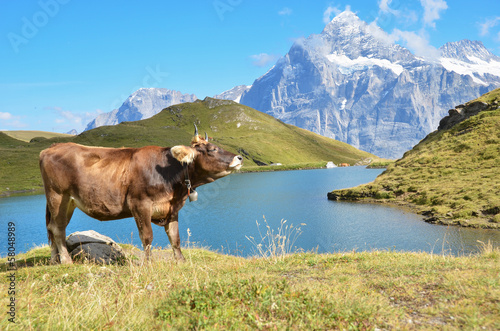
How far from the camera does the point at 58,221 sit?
30.3 ft

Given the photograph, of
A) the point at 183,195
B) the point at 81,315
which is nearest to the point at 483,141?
the point at 183,195

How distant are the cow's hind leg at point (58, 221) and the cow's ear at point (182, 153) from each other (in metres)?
3.27

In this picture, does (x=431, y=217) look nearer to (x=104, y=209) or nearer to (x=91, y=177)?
(x=104, y=209)

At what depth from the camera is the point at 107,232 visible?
35938mm

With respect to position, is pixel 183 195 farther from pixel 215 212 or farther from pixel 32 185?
pixel 32 185

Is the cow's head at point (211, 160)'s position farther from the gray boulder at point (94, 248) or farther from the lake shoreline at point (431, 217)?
the lake shoreline at point (431, 217)

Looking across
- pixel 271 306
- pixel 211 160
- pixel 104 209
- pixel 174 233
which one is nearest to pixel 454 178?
pixel 211 160

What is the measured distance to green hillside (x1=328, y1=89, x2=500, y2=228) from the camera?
33.4 metres

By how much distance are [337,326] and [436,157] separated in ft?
182

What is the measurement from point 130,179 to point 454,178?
45436 millimetres

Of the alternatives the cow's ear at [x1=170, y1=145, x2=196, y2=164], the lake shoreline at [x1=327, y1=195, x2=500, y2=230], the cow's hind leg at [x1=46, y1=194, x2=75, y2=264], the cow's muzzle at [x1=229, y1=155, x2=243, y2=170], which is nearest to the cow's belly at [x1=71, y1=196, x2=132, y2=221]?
the cow's hind leg at [x1=46, y1=194, x2=75, y2=264]

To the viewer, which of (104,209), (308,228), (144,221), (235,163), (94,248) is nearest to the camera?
(144,221)

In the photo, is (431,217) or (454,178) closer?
(431,217)

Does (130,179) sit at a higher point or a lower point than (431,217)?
higher
